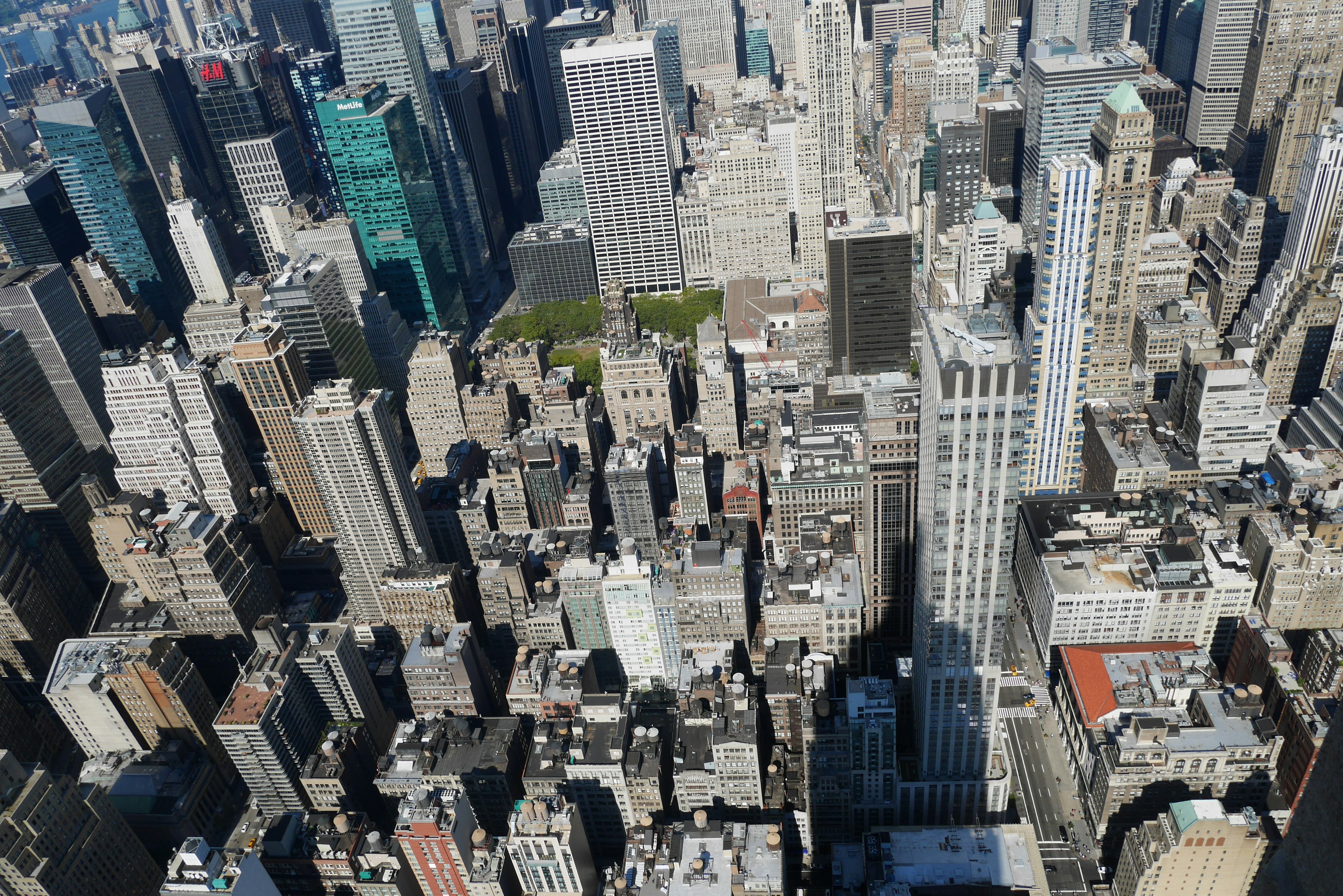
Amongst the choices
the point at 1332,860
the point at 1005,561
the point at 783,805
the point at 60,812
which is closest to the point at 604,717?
the point at 783,805

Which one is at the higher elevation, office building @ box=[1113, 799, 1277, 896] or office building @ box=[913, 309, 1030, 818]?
office building @ box=[913, 309, 1030, 818]

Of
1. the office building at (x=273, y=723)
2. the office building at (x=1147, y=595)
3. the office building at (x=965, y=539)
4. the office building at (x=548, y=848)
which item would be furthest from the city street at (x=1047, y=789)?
the office building at (x=273, y=723)

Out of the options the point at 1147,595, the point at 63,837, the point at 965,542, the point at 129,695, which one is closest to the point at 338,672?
the point at 129,695

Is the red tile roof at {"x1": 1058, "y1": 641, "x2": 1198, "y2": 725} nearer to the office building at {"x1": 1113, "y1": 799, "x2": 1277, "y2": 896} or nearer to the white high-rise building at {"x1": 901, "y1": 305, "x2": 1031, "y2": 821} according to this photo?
the white high-rise building at {"x1": 901, "y1": 305, "x2": 1031, "y2": 821}

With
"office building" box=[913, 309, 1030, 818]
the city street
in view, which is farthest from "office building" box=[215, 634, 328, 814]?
the city street

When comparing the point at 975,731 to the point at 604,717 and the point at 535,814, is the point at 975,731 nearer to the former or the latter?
the point at 604,717

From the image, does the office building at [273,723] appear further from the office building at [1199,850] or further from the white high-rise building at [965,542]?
the office building at [1199,850]

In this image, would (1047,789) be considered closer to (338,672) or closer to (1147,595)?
(1147,595)

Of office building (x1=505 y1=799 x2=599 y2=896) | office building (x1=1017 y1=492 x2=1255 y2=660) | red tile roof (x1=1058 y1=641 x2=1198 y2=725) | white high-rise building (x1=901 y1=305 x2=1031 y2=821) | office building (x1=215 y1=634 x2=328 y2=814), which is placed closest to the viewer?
white high-rise building (x1=901 y1=305 x2=1031 y2=821)
